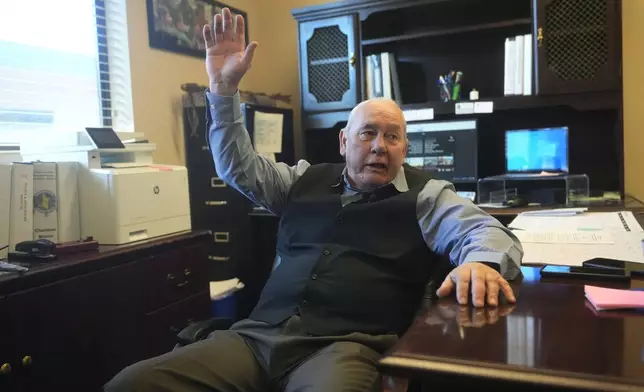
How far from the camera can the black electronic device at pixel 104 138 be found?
6.84ft

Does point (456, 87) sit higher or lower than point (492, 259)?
higher

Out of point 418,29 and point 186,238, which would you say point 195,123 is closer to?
point 186,238

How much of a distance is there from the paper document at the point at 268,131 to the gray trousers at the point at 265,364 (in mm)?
1704

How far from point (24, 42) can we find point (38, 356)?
1.36 metres

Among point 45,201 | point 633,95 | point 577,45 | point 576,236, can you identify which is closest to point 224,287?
point 45,201

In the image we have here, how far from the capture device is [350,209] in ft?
4.89

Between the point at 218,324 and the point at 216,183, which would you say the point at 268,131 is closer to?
the point at 216,183

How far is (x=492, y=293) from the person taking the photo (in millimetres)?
992

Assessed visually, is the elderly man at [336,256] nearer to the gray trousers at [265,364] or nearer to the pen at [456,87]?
the gray trousers at [265,364]

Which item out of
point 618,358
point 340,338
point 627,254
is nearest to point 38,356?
point 340,338

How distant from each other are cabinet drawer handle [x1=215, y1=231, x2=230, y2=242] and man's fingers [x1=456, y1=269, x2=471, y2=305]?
2.00 meters

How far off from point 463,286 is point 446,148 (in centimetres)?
190

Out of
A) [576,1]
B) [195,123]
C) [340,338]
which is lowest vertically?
[340,338]

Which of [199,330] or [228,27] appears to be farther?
[228,27]
